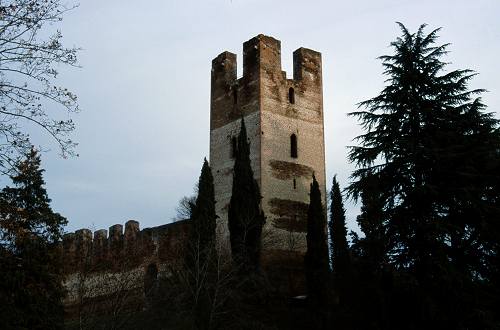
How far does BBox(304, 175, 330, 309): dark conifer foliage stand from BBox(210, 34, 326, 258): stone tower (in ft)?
7.80

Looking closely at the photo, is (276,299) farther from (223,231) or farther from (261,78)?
(261,78)

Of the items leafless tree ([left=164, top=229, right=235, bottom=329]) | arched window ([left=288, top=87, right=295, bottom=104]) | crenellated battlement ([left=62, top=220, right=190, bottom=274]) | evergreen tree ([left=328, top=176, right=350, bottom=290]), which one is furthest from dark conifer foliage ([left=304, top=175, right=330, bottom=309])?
crenellated battlement ([left=62, top=220, right=190, bottom=274])

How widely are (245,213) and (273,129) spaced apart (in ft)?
18.7

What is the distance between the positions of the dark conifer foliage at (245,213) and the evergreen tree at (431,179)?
7.53 m

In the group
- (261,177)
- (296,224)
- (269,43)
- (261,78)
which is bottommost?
(296,224)

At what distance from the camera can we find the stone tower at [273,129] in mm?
28344

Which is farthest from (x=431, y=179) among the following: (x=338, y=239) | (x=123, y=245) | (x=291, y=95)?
(x=123, y=245)

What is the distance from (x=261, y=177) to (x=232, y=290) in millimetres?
7479

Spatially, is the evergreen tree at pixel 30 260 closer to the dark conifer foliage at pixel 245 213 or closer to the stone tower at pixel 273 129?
the dark conifer foliage at pixel 245 213

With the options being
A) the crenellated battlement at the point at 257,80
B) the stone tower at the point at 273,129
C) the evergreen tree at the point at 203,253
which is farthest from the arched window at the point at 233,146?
the evergreen tree at the point at 203,253

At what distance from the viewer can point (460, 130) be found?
17.5m

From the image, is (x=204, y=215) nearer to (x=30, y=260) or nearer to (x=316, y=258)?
(x=316, y=258)

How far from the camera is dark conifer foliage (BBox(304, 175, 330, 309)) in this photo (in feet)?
77.3

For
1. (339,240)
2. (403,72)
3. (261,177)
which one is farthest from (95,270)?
(403,72)
